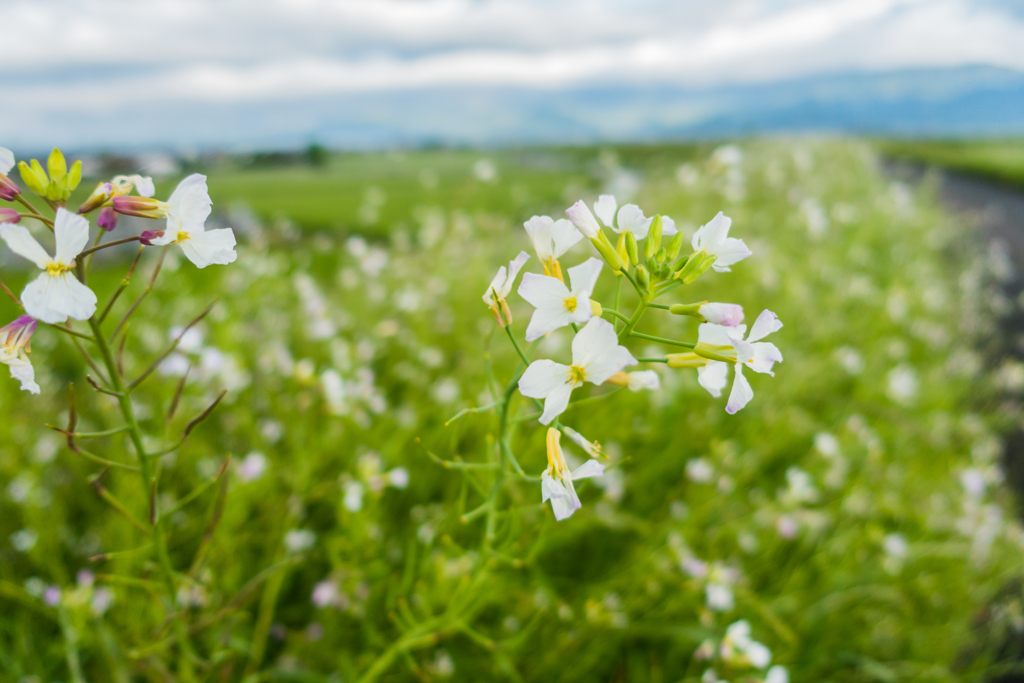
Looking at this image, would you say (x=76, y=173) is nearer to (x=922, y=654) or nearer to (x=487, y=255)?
(x=922, y=654)

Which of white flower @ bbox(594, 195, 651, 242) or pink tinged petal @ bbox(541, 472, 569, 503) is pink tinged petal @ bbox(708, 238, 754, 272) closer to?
white flower @ bbox(594, 195, 651, 242)

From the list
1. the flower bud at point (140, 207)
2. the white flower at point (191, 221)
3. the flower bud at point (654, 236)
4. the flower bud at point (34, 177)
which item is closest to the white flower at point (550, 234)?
the flower bud at point (654, 236)

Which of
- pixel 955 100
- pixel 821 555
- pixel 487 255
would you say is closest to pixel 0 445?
pixel 487 255

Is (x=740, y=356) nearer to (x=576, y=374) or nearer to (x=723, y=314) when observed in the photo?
(x=723, y=314)

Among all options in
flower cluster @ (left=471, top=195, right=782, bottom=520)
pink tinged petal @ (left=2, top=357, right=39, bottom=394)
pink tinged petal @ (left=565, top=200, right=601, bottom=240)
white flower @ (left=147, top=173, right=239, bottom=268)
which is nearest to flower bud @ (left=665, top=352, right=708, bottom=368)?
flower cluster @ (left=471, top=195, right=782, bottom=520)

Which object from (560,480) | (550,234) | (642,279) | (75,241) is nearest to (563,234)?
(550,234)

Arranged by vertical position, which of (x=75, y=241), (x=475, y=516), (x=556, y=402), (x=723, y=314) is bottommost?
(x=475, y=516)
